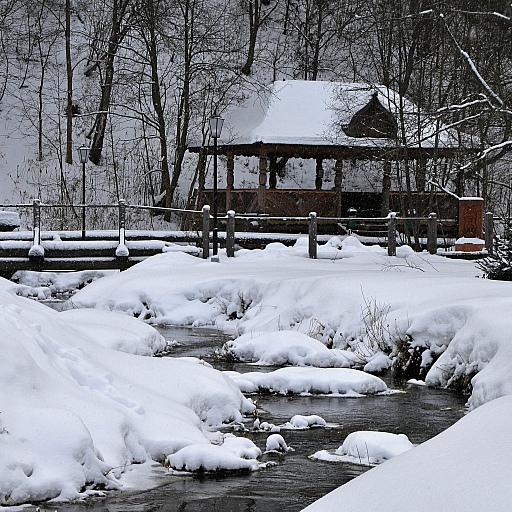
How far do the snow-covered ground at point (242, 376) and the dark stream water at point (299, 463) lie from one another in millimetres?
198

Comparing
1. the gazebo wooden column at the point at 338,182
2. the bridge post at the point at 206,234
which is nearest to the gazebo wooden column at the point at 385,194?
the gazebo wooden column at the point at 338,182

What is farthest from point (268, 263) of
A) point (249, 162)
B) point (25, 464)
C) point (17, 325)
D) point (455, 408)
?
point (249, 162)

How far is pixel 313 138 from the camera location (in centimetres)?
2856

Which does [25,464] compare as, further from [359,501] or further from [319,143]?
[319,143]

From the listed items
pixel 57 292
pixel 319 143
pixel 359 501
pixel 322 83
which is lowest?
pixel 57 292

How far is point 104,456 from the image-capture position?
6367 mm

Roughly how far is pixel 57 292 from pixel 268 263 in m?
4.89

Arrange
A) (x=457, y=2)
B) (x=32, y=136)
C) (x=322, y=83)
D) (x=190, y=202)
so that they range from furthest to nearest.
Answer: (x=32, y=136)
(x=190, y=202)
(x=322, y=83)
(x=457, y=2)

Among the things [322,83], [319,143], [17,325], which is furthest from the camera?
[322,83]

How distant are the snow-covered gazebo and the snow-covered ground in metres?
11.3

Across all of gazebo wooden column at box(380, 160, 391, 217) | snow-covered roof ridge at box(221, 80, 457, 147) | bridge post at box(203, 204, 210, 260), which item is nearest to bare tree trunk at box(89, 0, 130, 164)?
snow-covered roof ridge at box(221, 80, 457, 147)

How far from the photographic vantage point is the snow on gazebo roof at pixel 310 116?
27906 millimetres

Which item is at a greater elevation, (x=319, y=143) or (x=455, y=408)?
(x=319, y=143)

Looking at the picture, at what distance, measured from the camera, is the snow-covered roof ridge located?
28.2m
